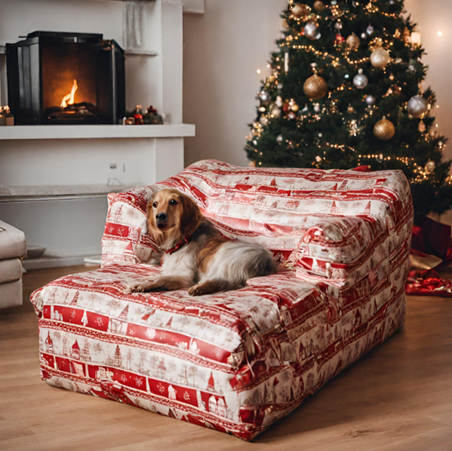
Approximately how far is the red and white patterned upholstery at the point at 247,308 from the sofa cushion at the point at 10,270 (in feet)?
2.52

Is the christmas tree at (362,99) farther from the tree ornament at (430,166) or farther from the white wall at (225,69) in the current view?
the white wall at (225,69)

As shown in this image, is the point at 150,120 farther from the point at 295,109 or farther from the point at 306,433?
the point at 306,433

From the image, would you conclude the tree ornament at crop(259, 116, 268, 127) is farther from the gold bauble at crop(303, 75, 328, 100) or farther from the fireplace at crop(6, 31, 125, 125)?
the fireplace at crop(6, 31, 125, 125)

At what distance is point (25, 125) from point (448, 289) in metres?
3.44

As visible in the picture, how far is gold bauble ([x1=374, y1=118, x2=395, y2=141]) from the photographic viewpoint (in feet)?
15.7

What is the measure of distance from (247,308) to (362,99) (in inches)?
127

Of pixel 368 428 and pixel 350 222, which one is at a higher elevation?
pixel 350 222

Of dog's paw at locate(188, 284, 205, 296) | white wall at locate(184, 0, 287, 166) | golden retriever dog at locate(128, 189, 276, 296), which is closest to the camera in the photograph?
dog's paw at locate(188, 284, 205, 296)

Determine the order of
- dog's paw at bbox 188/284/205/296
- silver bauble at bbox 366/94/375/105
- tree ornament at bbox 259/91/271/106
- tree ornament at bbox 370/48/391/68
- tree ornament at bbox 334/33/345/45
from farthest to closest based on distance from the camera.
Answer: tree ornament at bbox 259/91/271/106, tree ornament at bbox 334/33/345/45, silver bauble at bbox 366/94/375/105, tree ornament at bbox 370/48/391/68, dog's paw at bbox 188/284/205/296

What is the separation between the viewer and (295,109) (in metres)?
5.25

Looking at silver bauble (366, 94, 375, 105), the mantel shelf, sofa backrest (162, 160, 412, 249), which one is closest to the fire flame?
the mantel shelf

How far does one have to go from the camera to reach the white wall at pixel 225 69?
5930 millimetres

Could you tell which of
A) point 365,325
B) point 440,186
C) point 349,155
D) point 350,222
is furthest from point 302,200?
point 440,186

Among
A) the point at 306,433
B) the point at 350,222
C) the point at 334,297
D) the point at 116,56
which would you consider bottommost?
A: the point at 306,433
